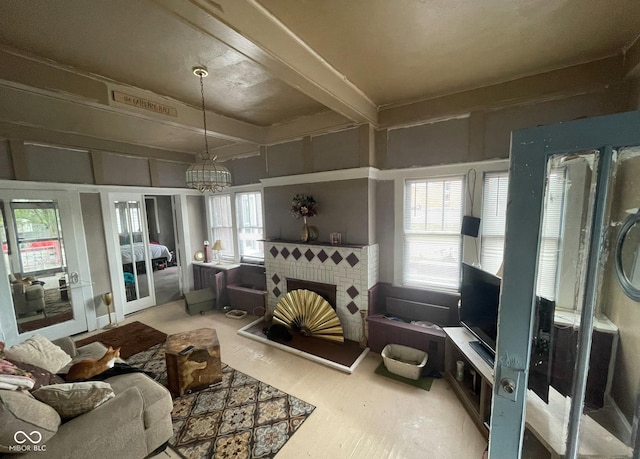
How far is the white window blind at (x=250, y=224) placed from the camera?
423 centimetres

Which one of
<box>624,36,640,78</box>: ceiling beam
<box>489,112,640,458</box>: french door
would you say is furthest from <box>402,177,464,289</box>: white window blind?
<box>489,112,640,458</box>: french door

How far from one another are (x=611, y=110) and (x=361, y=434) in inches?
127

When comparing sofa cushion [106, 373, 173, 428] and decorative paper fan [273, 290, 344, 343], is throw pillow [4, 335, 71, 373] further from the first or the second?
decorative paper fan [273, 290, 344, 343]

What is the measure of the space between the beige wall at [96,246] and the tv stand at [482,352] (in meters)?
4.96

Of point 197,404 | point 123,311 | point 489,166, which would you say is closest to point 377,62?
point 489,166

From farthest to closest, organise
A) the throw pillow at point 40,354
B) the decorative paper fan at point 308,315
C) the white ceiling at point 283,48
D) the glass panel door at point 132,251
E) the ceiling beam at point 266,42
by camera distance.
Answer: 1. the glass panel door at point 132,251
2. the decorative paper fan at point 308,315
3. the throw pillow at point 40,354
4. the white ceiling at point 283,48
5. the ceiling beam at point 266,42

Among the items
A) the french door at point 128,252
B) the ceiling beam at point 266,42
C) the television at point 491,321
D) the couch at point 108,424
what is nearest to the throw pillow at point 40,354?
the couch at point 108,424

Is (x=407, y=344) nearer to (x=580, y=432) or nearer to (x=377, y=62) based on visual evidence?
(x=580, y=432)

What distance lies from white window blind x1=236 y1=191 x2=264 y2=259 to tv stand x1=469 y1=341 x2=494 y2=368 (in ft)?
10.4

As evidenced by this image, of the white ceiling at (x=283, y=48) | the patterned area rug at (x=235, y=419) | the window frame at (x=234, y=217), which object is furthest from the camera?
the window frame at (x=234, y=217)

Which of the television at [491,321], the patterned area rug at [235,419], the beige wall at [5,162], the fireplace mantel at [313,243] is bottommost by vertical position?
the patterned area rug at [235,419]

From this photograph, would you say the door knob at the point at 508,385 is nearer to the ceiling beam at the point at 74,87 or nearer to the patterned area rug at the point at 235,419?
the patterned area rug at the point at 235,419

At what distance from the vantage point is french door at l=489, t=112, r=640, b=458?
2.70 ft

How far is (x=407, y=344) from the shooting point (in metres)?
2.70
